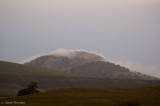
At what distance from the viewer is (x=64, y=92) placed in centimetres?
9262

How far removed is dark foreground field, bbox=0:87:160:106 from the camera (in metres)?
75.6

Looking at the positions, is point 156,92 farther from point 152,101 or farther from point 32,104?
point 32,104

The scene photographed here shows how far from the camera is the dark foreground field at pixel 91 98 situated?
75.6m

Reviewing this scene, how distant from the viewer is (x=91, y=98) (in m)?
82.4

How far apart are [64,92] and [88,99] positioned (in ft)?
43.6

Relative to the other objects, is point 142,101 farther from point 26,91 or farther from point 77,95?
point 26,91

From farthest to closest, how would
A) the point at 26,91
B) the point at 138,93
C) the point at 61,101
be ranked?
the point at 26,91 → the point at 138,93 → the point at 61,101

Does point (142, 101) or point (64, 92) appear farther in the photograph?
point (64, 92)

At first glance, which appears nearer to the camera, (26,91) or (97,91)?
(97,91)

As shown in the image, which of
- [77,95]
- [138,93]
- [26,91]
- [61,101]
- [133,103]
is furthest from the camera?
[26,91]

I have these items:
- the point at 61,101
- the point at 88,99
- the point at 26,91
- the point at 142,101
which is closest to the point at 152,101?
the point at 142,101

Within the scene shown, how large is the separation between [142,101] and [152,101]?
206cm

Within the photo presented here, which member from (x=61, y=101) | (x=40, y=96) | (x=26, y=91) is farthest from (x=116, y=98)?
(x=26, y=91)

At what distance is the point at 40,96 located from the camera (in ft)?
284
